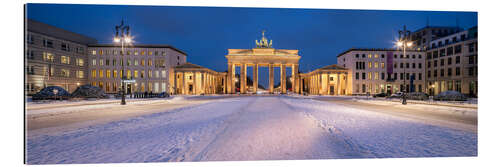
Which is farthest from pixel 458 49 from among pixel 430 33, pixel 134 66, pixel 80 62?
pixel 80 62

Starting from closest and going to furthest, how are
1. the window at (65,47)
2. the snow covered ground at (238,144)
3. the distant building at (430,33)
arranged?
the snow covered ground at (238,144), the window at (65,47), the distant building at (430,33)

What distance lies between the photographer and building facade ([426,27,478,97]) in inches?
1271

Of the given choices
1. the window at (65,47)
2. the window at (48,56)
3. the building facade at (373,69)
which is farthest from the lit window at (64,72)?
the building facade at (373,69)

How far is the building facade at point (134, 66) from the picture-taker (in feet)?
146

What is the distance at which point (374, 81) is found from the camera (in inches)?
1937

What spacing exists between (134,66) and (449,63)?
2683 inches

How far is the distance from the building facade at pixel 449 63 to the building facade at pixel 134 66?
187ft

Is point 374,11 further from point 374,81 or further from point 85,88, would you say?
point 374,81

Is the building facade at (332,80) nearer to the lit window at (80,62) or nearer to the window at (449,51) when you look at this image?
the window at (449,51)

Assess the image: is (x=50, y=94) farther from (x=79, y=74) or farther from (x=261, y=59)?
(x=261, y=59)

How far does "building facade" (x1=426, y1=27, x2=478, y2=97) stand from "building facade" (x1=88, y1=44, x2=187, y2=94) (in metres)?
57.0

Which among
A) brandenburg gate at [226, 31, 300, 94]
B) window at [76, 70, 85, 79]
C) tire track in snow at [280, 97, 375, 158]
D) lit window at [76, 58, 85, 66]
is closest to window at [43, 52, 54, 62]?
lit window at [76, 58, 85, 66]

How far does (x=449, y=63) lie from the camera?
38562 mm

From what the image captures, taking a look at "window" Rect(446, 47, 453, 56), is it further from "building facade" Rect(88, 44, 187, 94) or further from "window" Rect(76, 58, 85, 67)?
"window" Rect(76, 58, 85, 67)
